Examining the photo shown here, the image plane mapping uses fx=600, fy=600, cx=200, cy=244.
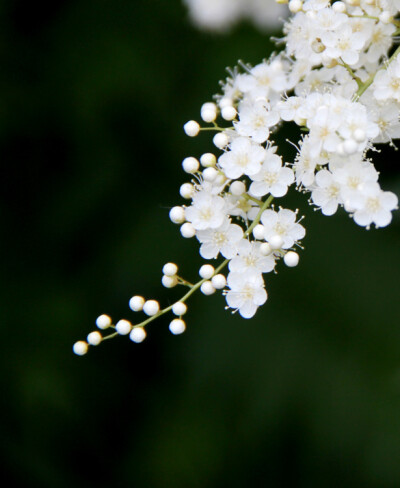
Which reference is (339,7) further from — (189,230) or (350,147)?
(189,230)

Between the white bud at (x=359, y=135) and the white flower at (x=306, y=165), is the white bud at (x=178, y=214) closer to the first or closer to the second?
the white flower at (x=306, y=165)

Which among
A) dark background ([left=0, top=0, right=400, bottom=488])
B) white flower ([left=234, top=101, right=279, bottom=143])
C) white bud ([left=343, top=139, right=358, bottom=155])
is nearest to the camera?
white bud ([left=343, top=139, right=358, bottom=155])

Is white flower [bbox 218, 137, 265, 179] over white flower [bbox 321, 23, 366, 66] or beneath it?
beneath

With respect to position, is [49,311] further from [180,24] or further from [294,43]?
[294,43]

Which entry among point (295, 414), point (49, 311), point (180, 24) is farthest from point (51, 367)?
point (180, 24)

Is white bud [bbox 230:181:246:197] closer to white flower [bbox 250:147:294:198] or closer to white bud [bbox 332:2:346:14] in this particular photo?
white flower [bbox 250:147:294:198]

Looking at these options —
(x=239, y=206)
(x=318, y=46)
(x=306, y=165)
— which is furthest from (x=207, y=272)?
(x=318, y=46)

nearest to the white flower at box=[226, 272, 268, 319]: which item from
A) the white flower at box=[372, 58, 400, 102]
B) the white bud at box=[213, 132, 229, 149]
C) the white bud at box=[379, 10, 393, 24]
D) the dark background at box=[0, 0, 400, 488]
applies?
the white bud at box=[213, 132, 229, 149]
